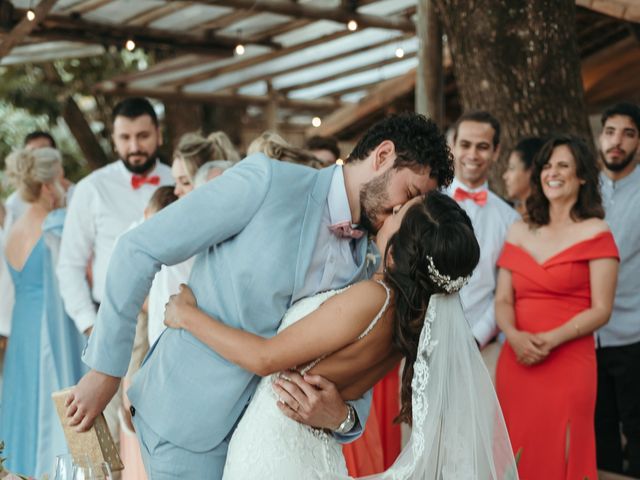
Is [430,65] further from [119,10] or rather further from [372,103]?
[119,10]

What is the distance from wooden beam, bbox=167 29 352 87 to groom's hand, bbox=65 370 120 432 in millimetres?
6890

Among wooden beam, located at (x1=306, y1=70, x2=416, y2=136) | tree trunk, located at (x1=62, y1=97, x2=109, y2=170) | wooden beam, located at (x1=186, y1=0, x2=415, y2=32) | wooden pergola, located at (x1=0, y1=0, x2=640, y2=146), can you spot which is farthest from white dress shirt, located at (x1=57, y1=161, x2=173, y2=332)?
tree trunk, located at (x1=62, y1=97, x2=109, y2=170)

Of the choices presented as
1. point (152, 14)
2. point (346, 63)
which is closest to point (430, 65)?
point (152, 14)

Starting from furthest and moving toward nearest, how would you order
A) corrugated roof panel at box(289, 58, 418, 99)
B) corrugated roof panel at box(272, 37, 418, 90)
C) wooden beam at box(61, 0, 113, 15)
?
1. corrugated roof panel at box(289, 58, 418, 99)
2. corrugated roof panel at box(272, 37, 418, 90)
3. wooden beam at box(61, 0, 113, 15)

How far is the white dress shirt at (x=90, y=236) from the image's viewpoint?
221 inches

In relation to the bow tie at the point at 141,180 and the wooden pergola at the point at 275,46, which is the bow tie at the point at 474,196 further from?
the wooden pergola at the point at 275,46

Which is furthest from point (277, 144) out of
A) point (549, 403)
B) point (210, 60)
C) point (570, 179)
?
point (210, 60)

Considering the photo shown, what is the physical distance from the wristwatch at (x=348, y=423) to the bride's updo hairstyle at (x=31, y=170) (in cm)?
375

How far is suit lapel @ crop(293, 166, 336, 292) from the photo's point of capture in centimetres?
284

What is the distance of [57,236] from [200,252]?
344cm

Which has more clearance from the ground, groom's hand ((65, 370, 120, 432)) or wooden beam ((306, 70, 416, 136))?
wooden beam ((306, 70, 416, 136))

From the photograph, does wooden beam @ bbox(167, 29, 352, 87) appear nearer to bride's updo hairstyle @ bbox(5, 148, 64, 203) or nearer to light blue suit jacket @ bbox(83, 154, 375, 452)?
bride's updo hairstyle @ bbox(5, 148, 64, 203)

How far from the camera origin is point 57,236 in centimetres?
614

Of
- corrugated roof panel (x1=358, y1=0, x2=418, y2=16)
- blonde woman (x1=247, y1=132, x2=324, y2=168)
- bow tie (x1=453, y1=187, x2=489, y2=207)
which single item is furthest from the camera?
corrugated roof panel (x1=358, y1=0, x2=418, y2=16)
